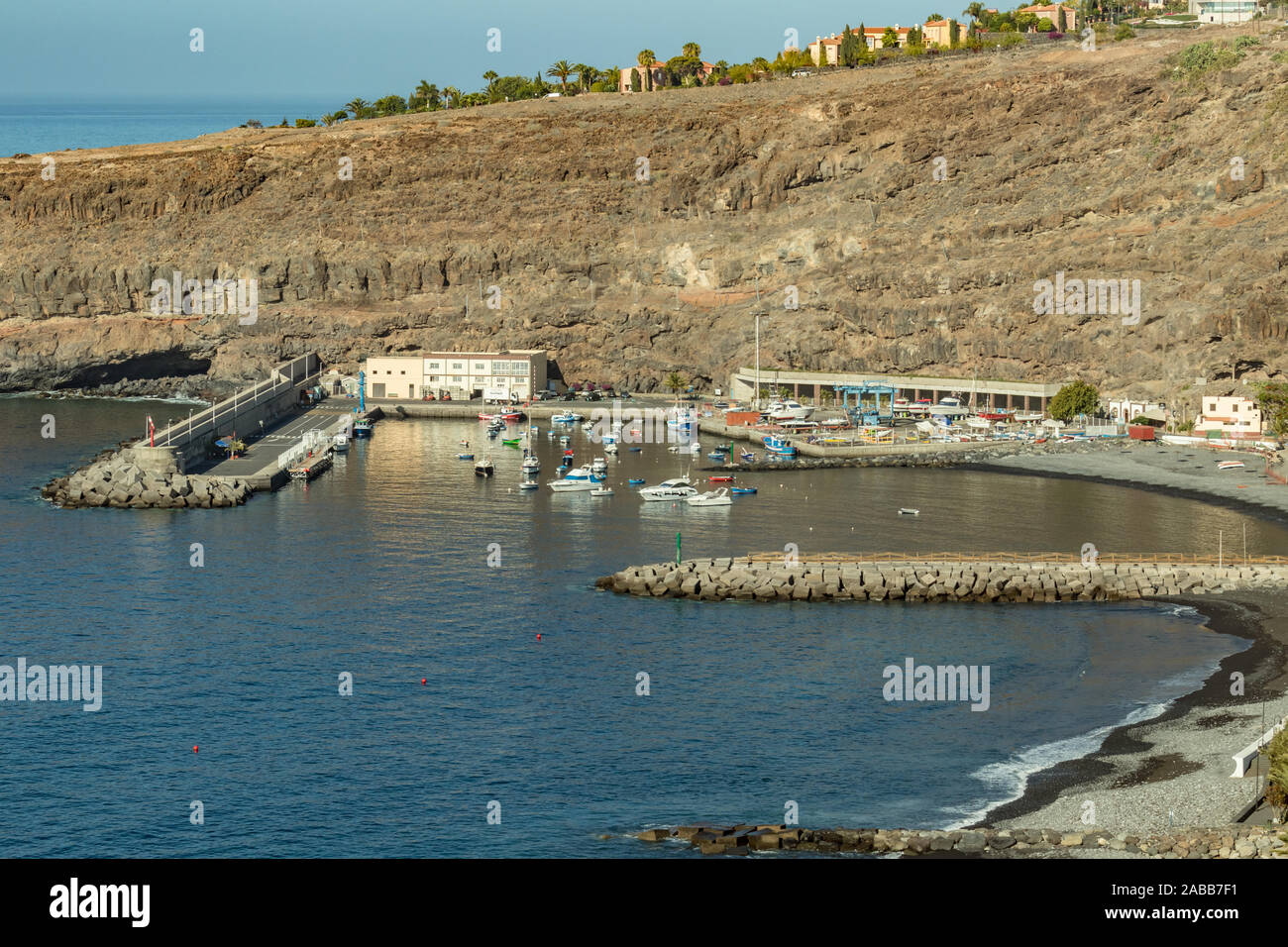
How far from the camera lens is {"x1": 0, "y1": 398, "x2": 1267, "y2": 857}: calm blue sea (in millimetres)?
35844

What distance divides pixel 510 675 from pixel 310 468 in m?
46.2

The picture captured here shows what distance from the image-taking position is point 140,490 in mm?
80438

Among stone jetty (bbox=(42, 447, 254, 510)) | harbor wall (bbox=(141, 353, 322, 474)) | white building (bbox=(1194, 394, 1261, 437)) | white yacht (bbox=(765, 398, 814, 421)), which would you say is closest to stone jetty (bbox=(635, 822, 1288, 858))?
stone jetty (bbox=(42, 447, 254, 510))

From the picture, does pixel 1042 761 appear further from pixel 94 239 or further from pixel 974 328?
pixel 94 239

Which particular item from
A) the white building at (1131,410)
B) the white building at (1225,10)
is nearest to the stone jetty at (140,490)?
the white building at (1131,410)

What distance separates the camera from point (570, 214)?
5733 inches

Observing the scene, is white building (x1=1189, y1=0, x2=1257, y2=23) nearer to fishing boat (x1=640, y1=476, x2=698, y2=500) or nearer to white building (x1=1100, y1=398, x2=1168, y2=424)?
white building (x1=1100, y1=398, x2=1168, y2=424)

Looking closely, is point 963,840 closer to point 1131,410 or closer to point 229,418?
point 229,418

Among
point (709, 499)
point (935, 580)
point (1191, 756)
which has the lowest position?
point (1191, 756)

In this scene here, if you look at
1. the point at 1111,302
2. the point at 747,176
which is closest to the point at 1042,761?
the point at 1111,302

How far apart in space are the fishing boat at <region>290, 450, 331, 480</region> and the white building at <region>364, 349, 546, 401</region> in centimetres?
3327

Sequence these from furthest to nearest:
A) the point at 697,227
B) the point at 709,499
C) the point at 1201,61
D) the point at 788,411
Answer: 1. the point at 697,227
2. the point at 1201,61
3. the point at 788,411
4. the point at 709,499

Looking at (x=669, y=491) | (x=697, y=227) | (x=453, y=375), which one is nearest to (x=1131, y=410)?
(x=669, y=491)

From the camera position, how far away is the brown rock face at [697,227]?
121562 mm
